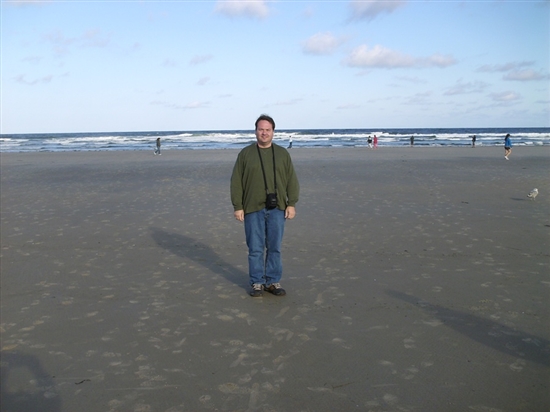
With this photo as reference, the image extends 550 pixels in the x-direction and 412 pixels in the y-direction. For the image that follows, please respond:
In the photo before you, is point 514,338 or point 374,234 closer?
point 514,338

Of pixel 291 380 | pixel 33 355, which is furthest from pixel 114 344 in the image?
pixel 291 380

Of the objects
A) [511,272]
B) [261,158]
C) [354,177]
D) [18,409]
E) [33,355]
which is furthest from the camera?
[354,177]

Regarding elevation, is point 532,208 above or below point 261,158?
below

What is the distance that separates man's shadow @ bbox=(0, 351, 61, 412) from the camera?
3.38 meters

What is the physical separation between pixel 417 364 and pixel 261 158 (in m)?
2.62

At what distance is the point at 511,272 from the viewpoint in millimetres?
6246

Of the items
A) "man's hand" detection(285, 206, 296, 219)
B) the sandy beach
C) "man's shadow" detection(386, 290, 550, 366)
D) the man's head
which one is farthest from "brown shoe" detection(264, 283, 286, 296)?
the man's head

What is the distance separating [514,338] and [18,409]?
157 inches

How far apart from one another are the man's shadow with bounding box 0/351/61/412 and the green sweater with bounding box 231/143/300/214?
246 cm

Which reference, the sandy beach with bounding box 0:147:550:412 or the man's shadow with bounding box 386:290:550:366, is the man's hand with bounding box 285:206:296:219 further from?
the man's shadow with bounding box 386:290:550:366

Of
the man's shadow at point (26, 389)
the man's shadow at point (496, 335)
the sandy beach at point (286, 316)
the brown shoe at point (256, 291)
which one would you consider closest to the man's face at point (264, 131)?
the brown shoe at point (256, 291)

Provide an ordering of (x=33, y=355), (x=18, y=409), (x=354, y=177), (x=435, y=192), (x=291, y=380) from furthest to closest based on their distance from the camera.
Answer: (x=354, y=177), (x=435, y=192), (x=33, y=355), (x=291, y=380), (x=18, y=409)

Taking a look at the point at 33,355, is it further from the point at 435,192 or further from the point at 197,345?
the point at 435,192

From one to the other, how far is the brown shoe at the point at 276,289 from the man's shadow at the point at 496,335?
1.47 meters
